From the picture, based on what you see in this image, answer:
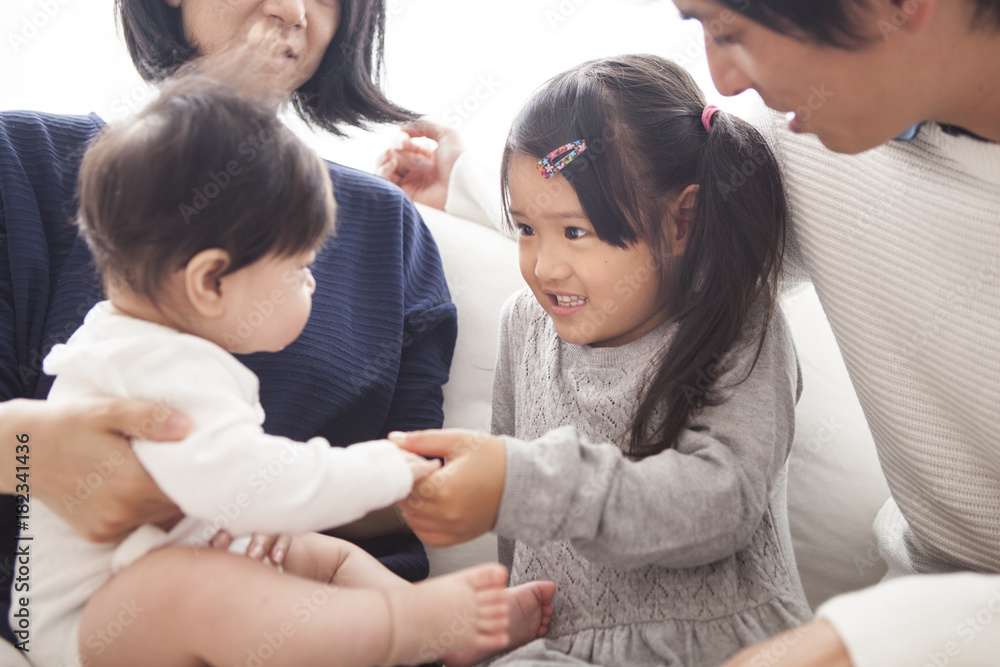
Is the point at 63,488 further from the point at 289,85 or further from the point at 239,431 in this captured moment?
the point at 289,85

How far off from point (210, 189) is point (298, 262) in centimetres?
12

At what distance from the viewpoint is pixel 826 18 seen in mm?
778

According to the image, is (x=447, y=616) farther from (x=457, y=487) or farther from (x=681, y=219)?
(x=681, y=219)

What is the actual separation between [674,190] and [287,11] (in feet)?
2.19

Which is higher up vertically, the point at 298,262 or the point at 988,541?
the point at 298,262

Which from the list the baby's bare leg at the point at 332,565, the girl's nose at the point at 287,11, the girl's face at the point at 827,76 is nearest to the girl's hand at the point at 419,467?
the baby's bare leg at the point at 332,565

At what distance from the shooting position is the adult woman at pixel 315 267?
3.72 feet

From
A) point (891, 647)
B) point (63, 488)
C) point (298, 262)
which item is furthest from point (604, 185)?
point (63, 488)

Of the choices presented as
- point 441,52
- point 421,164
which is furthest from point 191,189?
point 441,52

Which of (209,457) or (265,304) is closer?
(209,457)

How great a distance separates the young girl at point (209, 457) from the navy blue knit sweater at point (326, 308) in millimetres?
228

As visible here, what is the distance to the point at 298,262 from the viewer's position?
904 millimetres

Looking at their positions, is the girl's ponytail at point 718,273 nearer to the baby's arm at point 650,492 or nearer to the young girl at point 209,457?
the baby's arm at point 650,492

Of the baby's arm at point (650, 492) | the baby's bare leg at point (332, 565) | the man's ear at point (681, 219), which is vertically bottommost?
the baby's bare leg at point (332, 565)
